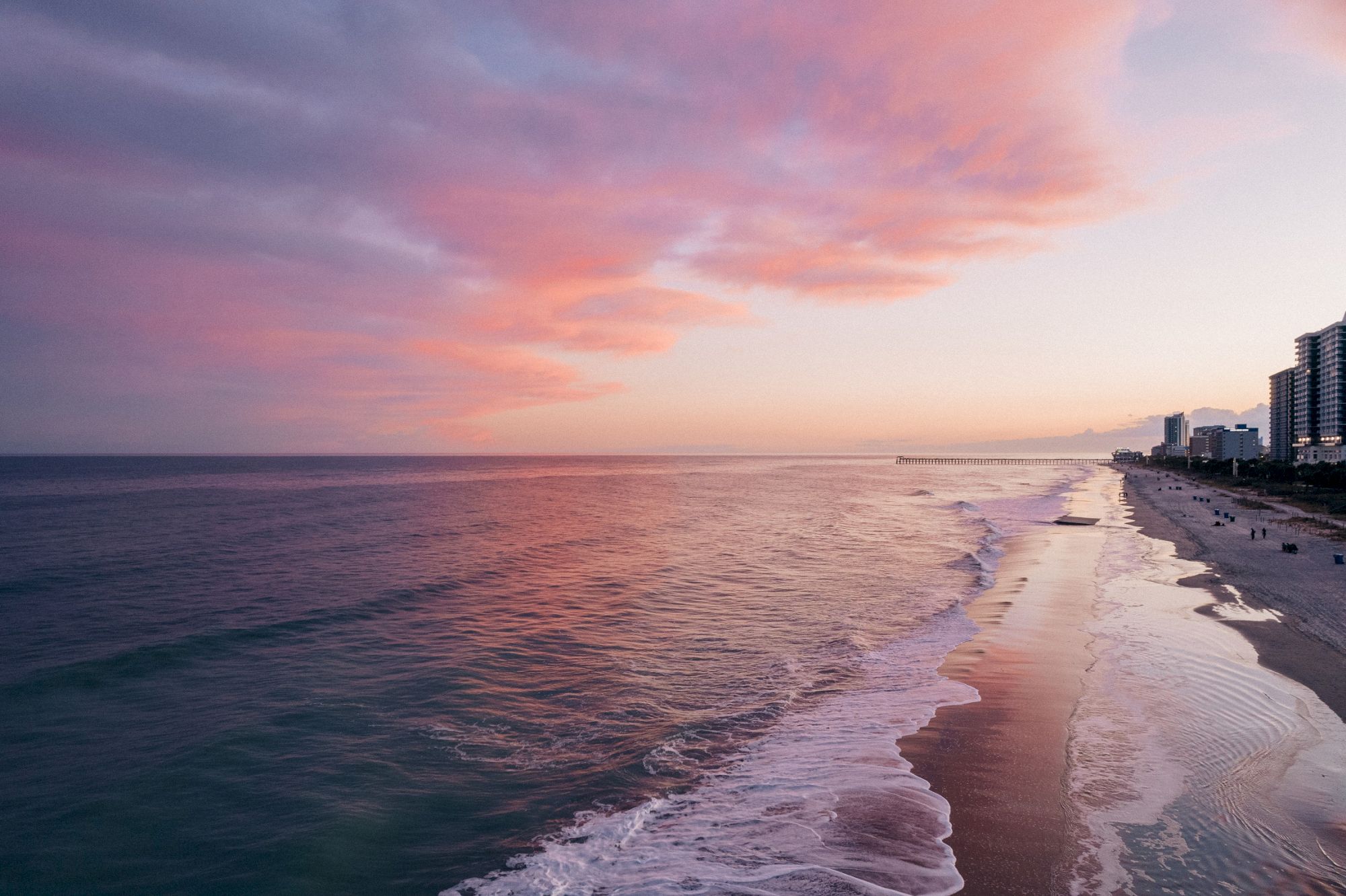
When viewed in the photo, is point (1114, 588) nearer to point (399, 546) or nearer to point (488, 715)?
point (488, 715)

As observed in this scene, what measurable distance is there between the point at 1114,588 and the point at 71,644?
3518cm

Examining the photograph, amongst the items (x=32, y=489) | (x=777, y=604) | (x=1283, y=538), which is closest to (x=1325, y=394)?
(x=1283, y=538)

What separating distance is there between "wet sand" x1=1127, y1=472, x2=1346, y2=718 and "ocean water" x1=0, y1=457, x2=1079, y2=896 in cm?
758

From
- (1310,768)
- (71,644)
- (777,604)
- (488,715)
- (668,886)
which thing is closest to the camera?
(668,886)

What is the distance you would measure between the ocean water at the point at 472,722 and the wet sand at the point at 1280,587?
24.9 ft

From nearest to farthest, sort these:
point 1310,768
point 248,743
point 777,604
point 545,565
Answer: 1. point 1310,768
2. point 248,743
3. point 777,604
4. point 545,565

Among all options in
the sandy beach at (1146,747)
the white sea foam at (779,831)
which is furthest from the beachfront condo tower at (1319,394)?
the white sea foam at (779,831)

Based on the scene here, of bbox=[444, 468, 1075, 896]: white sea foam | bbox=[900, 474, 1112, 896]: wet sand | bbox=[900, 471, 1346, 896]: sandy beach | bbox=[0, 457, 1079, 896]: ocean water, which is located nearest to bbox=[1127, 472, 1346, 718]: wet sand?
bbox=[900, 471, 1346, 896]: sandy beach

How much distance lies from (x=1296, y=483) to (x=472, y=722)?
99.9 meters

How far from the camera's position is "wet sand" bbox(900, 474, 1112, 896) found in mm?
7840

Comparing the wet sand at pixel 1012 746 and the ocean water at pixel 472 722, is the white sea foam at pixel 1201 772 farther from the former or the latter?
the ocean water at pixel 472 722

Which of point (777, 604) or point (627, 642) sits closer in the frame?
point (627, 642)

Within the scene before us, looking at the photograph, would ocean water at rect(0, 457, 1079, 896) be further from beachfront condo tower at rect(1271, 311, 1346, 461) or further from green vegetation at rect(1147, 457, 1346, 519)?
beachfront condo tower at rect(1271, 311, 1346, 461)

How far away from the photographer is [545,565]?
108ft
